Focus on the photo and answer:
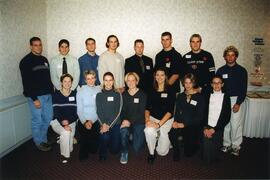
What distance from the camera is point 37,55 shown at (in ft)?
12.1

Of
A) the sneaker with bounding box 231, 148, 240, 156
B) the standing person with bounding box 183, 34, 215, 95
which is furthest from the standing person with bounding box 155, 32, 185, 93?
the sneaker with bounding box 231, 148, 240, 156

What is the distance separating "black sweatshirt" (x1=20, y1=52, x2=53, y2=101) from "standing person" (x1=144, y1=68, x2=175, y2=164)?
166 centimetres

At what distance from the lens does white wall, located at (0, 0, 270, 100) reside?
4609 millimetres

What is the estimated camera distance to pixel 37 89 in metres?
3.57

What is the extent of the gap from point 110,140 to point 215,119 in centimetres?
156

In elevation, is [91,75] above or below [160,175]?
above

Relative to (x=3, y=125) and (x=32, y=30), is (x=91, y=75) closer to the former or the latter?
(x=3, y=125)

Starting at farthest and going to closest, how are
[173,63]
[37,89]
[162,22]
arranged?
[162,22] < [173,63] < [37,89]

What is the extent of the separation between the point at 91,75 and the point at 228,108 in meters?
2.03

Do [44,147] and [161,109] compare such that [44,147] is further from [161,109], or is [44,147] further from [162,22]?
[162,22]

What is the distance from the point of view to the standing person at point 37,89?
348 centimetres

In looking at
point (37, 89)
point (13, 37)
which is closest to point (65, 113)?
point (37, 89)

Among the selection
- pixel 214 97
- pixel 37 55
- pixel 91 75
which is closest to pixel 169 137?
pixel 214 97

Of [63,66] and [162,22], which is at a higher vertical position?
[162,22]
